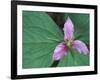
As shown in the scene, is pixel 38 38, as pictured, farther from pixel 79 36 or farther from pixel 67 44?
pixel 79 36

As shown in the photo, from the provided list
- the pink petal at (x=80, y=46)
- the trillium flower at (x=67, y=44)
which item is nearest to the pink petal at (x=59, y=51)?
the trillium flower at (x=67, y=44)

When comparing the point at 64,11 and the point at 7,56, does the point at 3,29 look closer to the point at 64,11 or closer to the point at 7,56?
the point at 7,56

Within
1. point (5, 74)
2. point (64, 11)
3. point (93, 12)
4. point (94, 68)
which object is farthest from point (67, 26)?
point (5, 74)

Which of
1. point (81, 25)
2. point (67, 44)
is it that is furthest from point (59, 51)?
point (81, 25)

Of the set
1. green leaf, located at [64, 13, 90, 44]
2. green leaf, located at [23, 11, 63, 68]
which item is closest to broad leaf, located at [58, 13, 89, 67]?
green leaf, located at [64, 13, 90, 44]

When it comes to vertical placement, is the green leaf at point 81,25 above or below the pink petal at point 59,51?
above

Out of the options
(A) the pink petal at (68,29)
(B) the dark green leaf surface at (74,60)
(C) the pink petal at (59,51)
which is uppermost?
(A) the pink petal at (68,29)

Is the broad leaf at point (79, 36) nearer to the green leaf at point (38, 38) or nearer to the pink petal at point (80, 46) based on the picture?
the pink petal at point (80, 46)

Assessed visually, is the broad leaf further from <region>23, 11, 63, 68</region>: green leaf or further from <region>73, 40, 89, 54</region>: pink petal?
<region>23, 11, 63, 68</region>: green leaf
